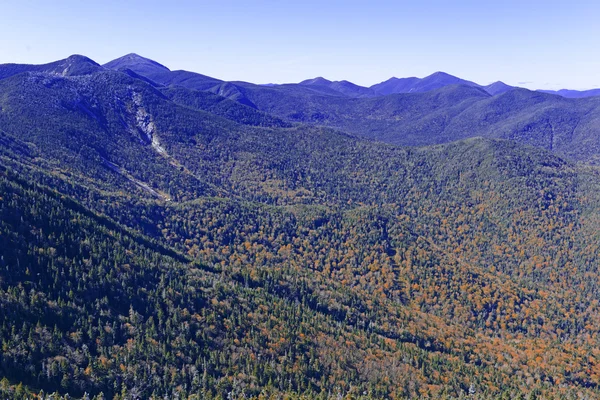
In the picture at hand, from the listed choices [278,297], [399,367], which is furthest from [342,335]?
[278,297]

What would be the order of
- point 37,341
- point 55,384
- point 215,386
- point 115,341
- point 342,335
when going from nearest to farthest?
point 55,384
point 37,341
point 215,386
point 115,341
point 342,335

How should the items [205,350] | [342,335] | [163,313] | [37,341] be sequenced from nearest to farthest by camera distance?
[37,341] → [205,350] → [163,313] → [342,335]

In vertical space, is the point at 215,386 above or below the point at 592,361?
above

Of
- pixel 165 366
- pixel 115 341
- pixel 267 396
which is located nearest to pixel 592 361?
pixel 267 396

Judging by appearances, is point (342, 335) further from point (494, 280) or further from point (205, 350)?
point (494, 280)

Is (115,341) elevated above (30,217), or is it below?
below

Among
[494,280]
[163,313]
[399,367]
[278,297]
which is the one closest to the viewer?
[163,313]

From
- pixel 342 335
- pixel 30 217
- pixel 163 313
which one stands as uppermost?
pixel 30 217

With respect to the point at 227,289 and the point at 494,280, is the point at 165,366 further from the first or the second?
the point at 494,280

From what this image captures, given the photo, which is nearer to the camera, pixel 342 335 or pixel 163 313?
pixel 163 313
